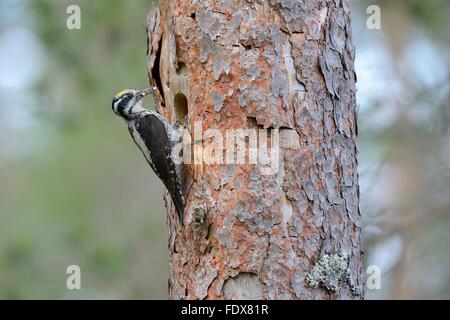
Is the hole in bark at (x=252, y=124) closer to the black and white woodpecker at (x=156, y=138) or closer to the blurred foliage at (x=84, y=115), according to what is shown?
the black and white woodpecker at (x=156, y=138)

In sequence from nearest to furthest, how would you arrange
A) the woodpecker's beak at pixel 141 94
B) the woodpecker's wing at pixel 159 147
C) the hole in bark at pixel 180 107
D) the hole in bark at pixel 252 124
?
the hole in bark at pixel 252 124 → the woodpecker's wing at pixel 159 147 → the hole in bark at pixel 180 107 → the woodpecker's beak at pixel 141 94

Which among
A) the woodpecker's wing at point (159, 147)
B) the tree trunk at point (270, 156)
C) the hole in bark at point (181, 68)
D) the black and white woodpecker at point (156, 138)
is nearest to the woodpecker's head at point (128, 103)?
the black and white woodpecker at point (156, 138)

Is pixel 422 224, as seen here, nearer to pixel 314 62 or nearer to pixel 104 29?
pixel 314 62

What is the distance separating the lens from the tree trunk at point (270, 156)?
3711 millimetres

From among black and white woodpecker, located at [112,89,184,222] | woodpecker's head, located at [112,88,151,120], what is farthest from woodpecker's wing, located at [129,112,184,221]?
woodpecker's head, located at [112,88,151,120]

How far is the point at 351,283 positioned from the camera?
12.5ft

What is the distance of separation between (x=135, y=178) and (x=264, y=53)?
9145mm

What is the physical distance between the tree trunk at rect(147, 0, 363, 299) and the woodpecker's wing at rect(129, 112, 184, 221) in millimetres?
94

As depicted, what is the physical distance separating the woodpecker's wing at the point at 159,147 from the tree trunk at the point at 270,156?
3.7 inches

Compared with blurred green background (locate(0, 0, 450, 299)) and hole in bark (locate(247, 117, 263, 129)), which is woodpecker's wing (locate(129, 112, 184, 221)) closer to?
hole in bark (locate(247, 117, 263, 129))

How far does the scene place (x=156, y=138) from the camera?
4754 millimetres

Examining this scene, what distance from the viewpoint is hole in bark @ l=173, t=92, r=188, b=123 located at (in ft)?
14.3

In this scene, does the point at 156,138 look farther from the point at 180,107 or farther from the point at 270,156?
the point at 270,156
